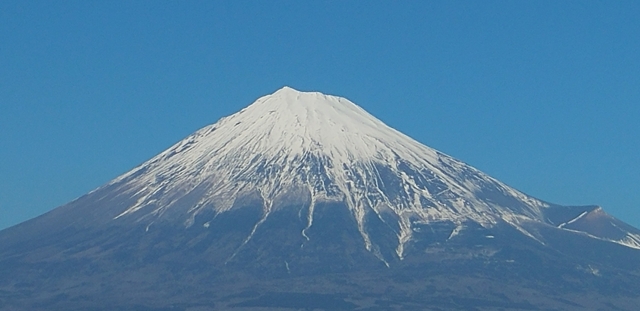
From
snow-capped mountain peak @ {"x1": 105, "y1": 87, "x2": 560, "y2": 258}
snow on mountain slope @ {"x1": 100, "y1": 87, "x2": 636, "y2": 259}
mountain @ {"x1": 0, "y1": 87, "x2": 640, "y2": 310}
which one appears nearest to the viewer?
mountain @ {"x1": 0, "y1": 87, "x2": 640, "y2": 310}

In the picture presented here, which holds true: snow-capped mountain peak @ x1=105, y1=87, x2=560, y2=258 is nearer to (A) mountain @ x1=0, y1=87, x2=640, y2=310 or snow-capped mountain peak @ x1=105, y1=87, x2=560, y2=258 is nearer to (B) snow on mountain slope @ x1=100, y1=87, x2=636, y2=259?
(B) snow on mountain slope @ x1=100, y1=87, x2=636, y2=259

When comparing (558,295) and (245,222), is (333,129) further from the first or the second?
(558,295)

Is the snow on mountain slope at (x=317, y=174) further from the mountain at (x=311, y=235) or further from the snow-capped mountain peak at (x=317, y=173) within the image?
the mountain at (x=311, y=235)

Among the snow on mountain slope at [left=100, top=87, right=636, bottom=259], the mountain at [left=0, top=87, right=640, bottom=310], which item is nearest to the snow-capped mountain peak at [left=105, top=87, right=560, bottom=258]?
the snow on mountain slope at [left=100, top=87, right=636, bottom=259]

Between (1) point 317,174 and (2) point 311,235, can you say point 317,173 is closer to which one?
(1) point 317,174

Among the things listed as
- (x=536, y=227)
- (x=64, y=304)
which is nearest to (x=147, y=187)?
(x=64, y=304)

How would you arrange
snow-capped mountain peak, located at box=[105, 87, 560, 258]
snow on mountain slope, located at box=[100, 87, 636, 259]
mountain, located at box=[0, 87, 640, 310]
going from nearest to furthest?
mountain, located at box=[0, 87, 640, 310]
snow on mountain slope, located at box=[100, 87, 636, 259]
snow-capped mountain peak, located at box=[105, 87, 560, 258]

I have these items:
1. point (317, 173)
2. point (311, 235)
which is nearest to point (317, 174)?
point (317, 173)
